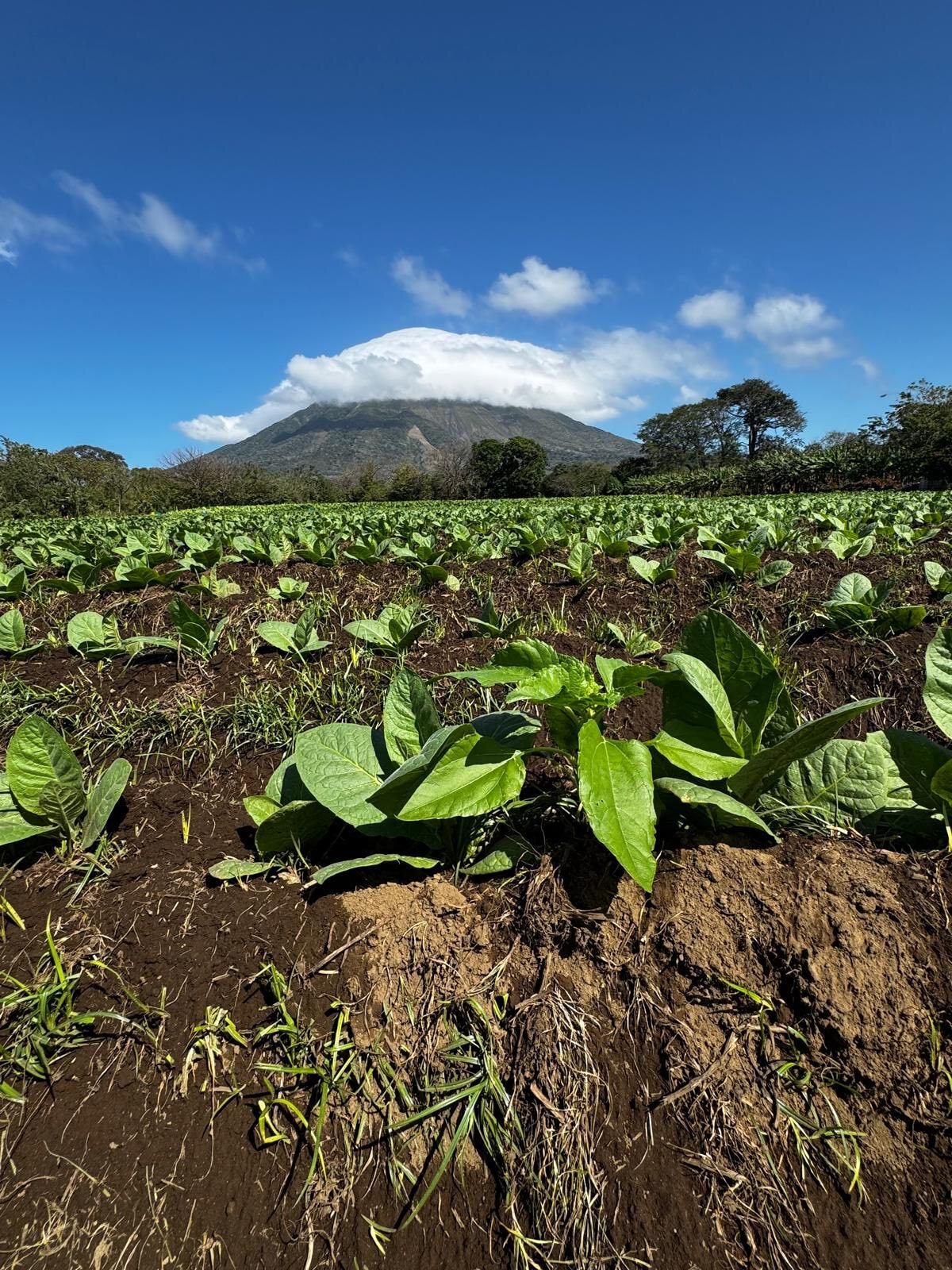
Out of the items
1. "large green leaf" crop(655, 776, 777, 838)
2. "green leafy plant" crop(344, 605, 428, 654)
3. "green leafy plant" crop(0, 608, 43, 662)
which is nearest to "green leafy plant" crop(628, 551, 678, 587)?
"green leafy plant" crop(344, 605, 428, 654)

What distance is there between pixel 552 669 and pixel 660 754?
37 cm

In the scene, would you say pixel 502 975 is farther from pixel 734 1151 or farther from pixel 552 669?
pixel 552 669

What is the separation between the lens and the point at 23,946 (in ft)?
5.14

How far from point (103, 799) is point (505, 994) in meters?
1.51

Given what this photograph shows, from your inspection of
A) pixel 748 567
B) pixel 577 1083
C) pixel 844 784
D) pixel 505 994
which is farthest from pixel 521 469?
pixel 577 1083

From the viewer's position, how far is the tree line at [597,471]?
134 feet

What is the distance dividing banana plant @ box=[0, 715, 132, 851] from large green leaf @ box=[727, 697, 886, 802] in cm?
197

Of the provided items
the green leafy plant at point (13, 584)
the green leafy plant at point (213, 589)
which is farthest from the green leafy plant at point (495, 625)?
the green leafy plant at point (13, 584)

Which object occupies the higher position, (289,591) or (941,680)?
(289,591)

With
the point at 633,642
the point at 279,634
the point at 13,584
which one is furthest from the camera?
the point at 13,584

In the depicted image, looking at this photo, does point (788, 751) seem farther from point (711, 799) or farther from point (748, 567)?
point (748, 567)

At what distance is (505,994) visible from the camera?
1.29 meters

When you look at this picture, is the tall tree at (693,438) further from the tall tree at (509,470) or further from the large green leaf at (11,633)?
the large green leaf at (11,633)

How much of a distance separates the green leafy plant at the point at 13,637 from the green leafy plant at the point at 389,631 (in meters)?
2.14
